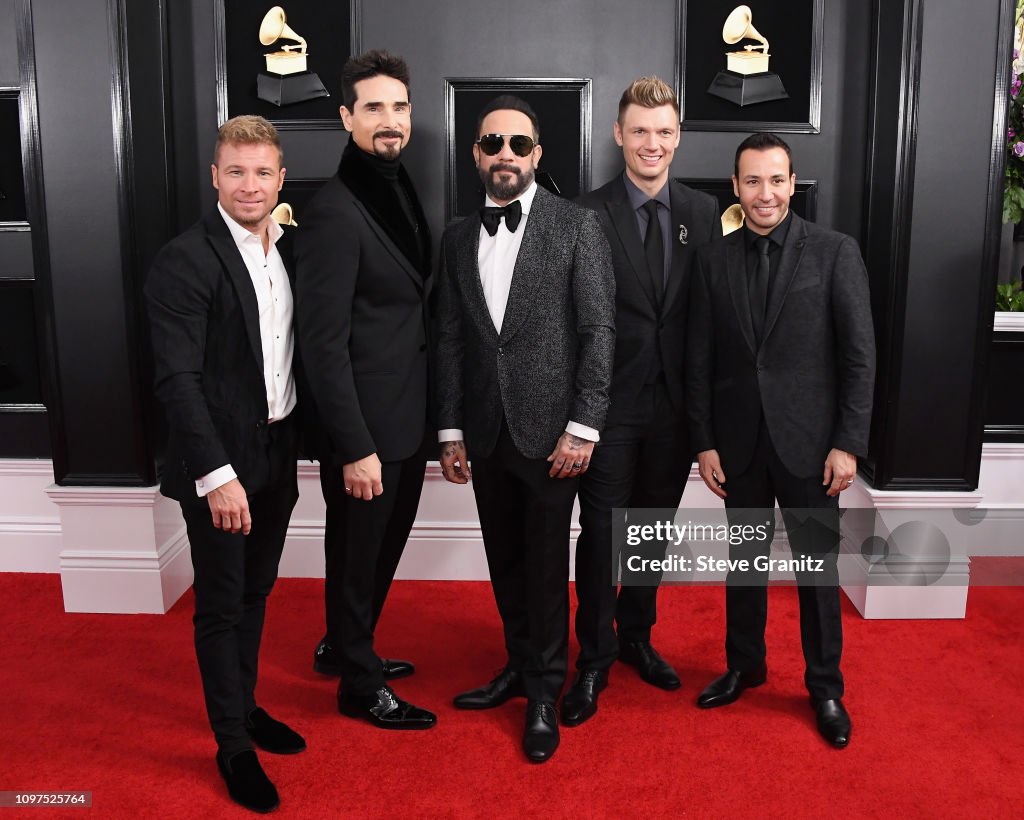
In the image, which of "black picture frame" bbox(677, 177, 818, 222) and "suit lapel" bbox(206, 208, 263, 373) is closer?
"suit lapel" bbox(206, 208, 263, 373)

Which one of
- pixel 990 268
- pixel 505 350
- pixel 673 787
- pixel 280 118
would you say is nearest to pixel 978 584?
pixel 990 268

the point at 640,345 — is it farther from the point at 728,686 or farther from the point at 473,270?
the point at 728,686

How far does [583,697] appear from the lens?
8.86 ft

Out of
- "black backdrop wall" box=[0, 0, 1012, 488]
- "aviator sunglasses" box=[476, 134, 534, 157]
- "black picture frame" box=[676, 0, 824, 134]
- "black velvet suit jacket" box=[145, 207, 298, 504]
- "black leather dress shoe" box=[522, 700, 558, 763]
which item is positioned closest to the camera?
"black velvet suit jacket" box=[145, 207, 298, 504]

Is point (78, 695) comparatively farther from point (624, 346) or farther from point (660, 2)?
point (660, 2)

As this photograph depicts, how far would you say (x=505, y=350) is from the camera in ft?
8.00

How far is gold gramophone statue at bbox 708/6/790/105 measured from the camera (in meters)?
3.38

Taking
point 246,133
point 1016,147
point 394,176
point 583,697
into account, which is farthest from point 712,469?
point 1016,147

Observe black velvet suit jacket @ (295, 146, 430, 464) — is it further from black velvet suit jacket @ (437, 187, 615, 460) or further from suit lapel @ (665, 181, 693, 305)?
suit lapel @ (665, 181, 693, 305)

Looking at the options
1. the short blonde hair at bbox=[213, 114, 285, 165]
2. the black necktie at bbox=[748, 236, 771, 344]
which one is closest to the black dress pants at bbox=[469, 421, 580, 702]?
the black necktie at bbox=[748, 236, 771, 344]

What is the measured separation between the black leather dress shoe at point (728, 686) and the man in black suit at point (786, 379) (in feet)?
0.65

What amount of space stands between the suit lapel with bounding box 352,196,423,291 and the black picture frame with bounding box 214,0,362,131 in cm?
124

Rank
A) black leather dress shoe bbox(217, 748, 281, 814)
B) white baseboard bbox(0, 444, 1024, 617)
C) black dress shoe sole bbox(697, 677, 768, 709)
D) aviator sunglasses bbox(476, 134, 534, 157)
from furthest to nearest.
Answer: white baseboard bbox(0, 444, 1024, 617)
black dress shoe sole bbox(697, 677, 768, 709)
aviator sunglasses bbox(476, 134, 534, 157)
black leather dress shoe bbox(217, 748, 281, 814)

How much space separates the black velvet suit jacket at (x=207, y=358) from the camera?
2.17 metres
